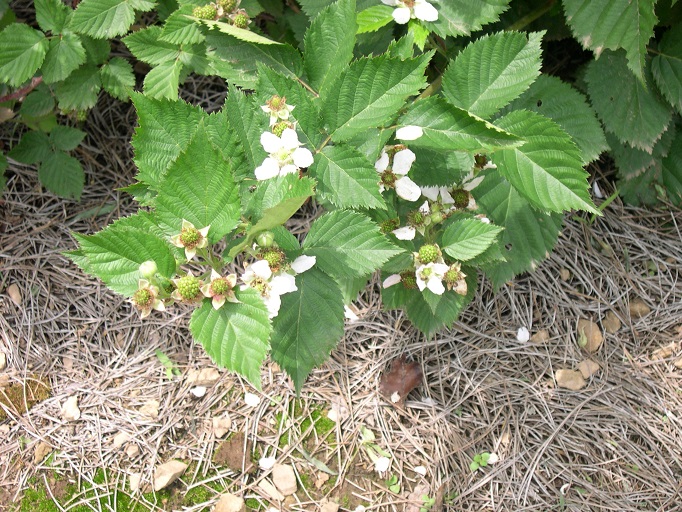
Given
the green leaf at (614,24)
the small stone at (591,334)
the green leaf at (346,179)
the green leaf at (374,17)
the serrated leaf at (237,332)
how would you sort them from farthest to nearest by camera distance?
the small stone at (591,334), the green leaf at (614,24), the green leaf at (374,17), the green leaf at (346,179), the serrated leaf at (237,332)

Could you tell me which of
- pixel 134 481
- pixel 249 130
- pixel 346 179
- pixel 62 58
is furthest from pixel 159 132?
pixel 134 481

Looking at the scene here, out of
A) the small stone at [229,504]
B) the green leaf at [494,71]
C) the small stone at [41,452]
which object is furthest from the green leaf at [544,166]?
the small stone at [41,452]

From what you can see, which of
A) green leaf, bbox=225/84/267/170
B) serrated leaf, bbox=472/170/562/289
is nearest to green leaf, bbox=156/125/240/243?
green leaf, bbox=225/84/267/170

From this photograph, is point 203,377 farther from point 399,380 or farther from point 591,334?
point 591,334

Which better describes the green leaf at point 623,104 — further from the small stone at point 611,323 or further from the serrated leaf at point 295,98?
the serrated leaf at point 295,98

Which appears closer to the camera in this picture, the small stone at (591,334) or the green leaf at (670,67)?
the green leaf at (670,67)

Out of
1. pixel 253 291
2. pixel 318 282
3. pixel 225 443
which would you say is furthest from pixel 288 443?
pixel 253 291

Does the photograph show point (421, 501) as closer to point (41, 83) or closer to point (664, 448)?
point (664, 448)
